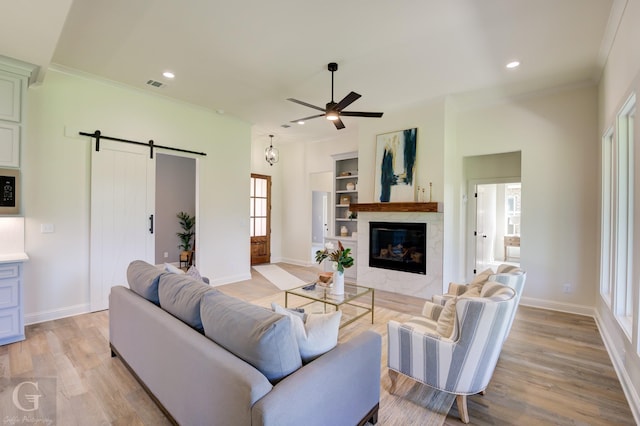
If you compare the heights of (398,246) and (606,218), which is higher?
(606,218)

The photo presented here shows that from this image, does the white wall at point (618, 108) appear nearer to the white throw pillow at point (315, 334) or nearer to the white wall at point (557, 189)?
the white wall at point (557, 189)

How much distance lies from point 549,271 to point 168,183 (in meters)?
Answer: 7.49

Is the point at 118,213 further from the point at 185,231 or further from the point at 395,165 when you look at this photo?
the point at 395,165

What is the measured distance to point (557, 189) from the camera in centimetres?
427

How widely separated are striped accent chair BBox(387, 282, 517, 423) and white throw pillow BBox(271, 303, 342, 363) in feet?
2.54

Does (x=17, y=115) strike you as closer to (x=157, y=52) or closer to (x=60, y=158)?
(x=60, y=158)

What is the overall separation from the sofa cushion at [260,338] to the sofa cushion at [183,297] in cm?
29

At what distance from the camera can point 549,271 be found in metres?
4.34

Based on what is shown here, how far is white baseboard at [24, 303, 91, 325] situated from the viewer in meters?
3.60

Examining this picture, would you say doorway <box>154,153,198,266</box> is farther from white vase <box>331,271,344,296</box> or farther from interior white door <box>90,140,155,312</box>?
white vase <box>331,271,344,296</box>

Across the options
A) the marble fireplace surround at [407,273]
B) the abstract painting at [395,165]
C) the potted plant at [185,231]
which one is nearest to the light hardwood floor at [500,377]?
the marble fireplace surround at [407,273]

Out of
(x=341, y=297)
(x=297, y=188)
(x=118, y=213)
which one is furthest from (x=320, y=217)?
(x=341, y=297)

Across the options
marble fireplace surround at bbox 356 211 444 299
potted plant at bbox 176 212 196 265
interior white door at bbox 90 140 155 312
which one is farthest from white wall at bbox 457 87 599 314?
potted plant at bbox 176 212 196 265

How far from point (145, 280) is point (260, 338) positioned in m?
1.60
